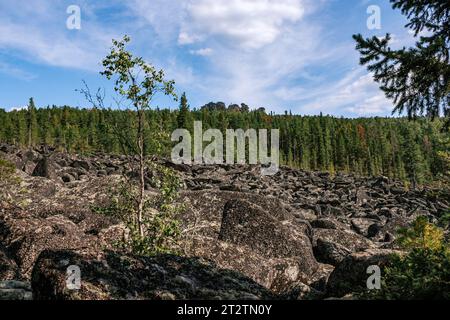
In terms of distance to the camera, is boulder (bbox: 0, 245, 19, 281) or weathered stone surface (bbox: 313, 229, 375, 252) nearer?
boulder (bbox: 0, 245, 19, 281)

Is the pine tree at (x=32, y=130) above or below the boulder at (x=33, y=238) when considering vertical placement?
above

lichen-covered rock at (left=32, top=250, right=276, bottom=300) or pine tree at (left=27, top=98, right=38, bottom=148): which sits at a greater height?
pine tree at (left=27, top=98, right=38, bottom=148)

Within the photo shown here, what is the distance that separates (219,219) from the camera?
1330 cm

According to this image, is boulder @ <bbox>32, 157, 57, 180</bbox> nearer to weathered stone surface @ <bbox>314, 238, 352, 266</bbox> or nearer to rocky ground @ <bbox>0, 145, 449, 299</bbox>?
rocky ground @ <bbox>0, 145, 449, 299</bbox>

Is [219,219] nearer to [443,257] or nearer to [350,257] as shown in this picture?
[350,257]

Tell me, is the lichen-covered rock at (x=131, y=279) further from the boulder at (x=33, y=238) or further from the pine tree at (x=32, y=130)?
the pine tree at (x=32, y=130)

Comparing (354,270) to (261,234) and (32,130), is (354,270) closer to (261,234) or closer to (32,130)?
(261,234)

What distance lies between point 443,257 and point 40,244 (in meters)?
7.90

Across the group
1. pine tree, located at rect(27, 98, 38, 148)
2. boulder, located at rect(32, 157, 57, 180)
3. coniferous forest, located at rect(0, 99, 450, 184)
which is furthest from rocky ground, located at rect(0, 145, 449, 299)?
pine tree, located at rect(27, 98, 38, 148)

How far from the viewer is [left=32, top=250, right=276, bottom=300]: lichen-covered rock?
5.10 m

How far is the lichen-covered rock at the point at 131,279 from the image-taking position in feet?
16.7

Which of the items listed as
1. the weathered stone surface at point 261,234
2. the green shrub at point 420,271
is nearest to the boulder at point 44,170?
the weathered stone surface at point 261,234

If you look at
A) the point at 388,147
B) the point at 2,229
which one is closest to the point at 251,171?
the point at 2,229

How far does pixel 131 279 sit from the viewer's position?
18.0 ft
